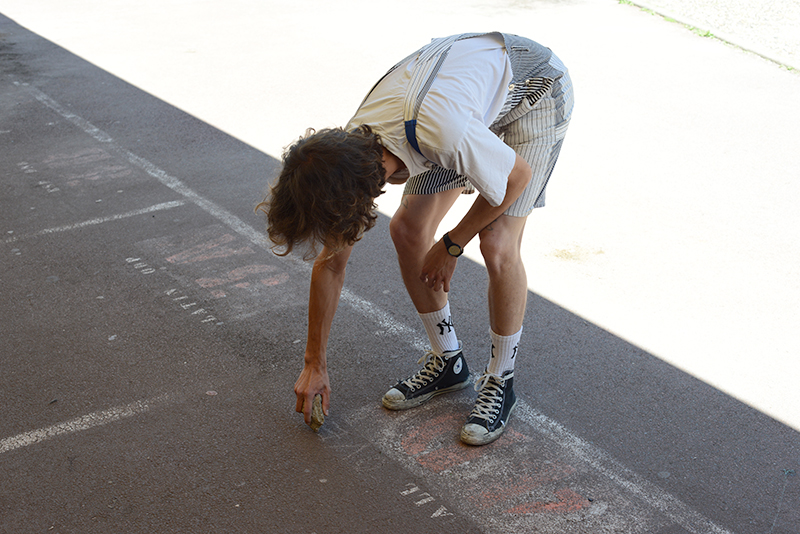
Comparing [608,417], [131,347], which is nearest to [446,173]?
[608,417]

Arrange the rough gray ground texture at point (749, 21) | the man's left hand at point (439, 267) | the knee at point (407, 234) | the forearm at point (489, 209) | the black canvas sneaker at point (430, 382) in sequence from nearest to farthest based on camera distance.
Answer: the forearm at point (489, 209) → the man's left hand at point (439, 267) → the knee at point (407, 234) → the black canvas sneaker at point (430, 382) → the rough gray ground texture at point (749, 21)

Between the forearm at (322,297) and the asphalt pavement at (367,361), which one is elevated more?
→ the forearm at (322,297)

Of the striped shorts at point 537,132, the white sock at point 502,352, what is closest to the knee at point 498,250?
the striped shorts at point 537,132

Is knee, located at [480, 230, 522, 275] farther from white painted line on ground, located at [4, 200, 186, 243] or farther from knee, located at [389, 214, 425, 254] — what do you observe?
white painted line on ground, located at [4, 200, 186, 243]

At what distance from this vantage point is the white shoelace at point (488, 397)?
3180mm

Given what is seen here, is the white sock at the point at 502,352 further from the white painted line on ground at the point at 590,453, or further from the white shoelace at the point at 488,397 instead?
the white painted line on ground at the point at 590,453

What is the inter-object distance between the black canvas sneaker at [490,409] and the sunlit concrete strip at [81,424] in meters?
1.43

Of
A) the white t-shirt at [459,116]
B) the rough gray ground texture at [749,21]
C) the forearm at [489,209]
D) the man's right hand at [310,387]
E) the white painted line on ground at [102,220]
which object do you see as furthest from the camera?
the rough gray ground texture at [749,21]

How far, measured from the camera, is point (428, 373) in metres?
3.44

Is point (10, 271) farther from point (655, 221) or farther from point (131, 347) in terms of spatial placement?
point (655, 221)

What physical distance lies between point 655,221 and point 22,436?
4.17m

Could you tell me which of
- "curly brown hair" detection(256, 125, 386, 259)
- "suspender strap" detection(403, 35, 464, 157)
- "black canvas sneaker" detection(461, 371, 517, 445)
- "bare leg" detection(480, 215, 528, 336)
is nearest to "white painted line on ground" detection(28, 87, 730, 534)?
"black canvas sneaker" detection(461, 371, 517, 445)

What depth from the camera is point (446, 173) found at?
304cm

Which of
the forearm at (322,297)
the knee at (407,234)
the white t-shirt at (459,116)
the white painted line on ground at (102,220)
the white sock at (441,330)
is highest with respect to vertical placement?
the white t-shirt at (459,116)
